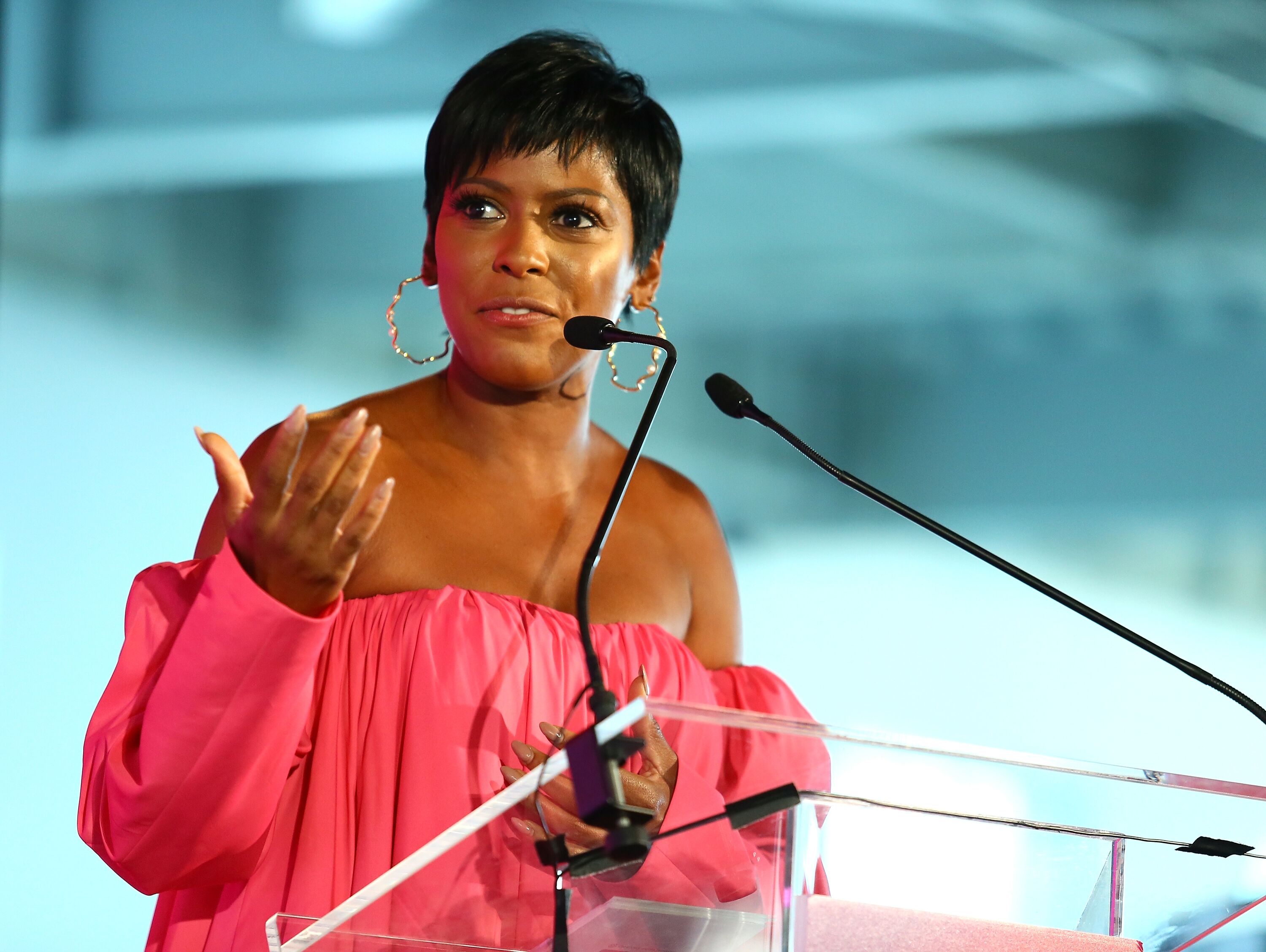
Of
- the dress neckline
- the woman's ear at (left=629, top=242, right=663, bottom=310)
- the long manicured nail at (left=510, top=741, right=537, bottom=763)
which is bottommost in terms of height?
the long manicured nail at (left=510, top=741, right=537, bottom=763)

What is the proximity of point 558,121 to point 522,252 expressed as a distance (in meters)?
0.18

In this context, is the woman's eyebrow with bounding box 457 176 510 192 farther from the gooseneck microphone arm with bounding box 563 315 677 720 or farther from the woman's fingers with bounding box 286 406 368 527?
the woman's fingers with bounding box 286 406 368 527

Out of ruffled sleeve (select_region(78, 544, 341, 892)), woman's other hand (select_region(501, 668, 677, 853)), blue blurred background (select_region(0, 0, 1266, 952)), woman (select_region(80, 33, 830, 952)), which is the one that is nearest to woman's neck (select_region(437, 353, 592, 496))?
woman (select_region(80, 33, 830, 952))

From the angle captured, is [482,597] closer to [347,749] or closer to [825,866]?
[347,749]

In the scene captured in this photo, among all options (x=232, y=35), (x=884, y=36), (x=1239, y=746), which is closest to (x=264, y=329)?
(x=232, y=35)

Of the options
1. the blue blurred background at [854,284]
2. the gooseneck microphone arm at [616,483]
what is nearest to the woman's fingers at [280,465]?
the gooseneck microphone arm at [616,483]

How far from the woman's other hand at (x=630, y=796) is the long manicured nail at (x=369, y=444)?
0.24m

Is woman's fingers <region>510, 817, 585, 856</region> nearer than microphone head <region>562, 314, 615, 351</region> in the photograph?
Yes

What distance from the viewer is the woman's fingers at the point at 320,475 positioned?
979 millimetres

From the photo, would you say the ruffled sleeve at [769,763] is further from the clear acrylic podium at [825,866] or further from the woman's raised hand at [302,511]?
the woman's raised hand at [302,511]

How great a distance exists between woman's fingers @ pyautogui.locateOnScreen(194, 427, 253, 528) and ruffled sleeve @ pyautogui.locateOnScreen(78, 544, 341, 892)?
0.10 ft

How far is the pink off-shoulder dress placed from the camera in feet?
3.00

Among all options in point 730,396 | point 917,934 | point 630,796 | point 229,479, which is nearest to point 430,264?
point 730,396

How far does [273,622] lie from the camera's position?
3.43 ft
